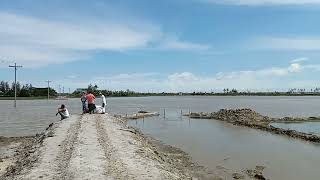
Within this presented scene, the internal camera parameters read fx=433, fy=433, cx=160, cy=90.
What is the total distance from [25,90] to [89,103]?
15143 cm

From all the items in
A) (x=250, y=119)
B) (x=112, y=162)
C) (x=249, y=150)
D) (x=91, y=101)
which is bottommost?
(x=249, y=150)

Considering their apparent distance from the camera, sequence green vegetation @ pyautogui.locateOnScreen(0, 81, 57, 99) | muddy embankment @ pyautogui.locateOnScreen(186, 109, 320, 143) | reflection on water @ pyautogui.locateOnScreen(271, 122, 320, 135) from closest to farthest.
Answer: reflection on water @ pyautogui.locateOnScreen(271, 122, 320, 135)
muddy embankment @ pyautogui.locateOnScreen(186, 109, 320, 143)
green vegetation @ pyautogui.locateOnScreen(0, 81, 57, 99)

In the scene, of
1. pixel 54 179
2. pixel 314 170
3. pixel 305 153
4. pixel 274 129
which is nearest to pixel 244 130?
pixel 274 129

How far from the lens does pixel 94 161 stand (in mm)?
13648

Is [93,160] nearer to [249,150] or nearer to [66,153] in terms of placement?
[66,153]

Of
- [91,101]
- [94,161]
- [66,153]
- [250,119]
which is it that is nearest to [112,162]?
[94,161]

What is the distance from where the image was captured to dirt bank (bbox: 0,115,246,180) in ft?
40.4

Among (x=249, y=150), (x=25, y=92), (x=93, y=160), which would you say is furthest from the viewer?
(x=25, y=92)

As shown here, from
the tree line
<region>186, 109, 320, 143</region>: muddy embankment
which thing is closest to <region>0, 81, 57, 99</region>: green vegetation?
the tree line

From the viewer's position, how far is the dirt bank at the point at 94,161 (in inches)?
484

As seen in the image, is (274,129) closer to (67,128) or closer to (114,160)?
(67,128)

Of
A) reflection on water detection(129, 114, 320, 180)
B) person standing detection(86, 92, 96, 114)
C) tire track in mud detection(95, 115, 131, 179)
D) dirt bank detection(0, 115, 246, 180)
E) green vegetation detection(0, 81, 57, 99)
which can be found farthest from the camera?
green vegetation detection(0, 81, 57, 99)

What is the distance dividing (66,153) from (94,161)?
2.06 m

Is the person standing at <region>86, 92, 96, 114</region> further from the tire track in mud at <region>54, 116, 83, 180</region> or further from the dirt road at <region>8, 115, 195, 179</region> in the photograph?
the dirt road at <region>8, 115, 195, 179</region>
